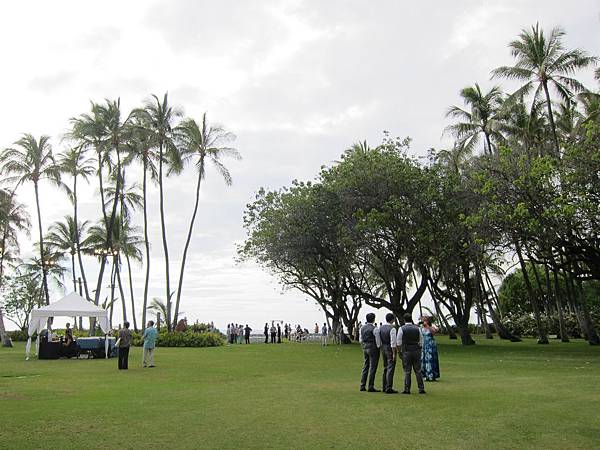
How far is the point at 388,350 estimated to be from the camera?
11.3m

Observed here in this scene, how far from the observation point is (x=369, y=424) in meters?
7.95

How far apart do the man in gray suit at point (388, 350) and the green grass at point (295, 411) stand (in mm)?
476

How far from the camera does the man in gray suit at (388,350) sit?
11086 mm

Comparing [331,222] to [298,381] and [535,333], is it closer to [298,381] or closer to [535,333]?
Result: [298,381]

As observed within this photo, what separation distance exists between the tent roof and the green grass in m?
10.1

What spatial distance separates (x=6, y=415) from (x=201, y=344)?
Result: 993 inches

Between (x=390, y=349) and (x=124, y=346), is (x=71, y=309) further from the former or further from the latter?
(x=390, y=349)

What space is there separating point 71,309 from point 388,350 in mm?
18765

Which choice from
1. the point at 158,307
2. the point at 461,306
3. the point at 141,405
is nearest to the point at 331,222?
the point at 461,306

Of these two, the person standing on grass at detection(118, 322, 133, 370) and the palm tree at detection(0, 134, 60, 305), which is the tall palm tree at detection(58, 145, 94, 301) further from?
the person standing on grass at detection(118, 322, 133, 370)

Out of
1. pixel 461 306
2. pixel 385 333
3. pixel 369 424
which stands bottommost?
pixel 369 424

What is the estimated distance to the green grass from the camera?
6992mm

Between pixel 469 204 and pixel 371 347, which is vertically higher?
pixel 469 204

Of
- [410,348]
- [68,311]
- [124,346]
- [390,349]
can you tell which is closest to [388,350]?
[390,349]
